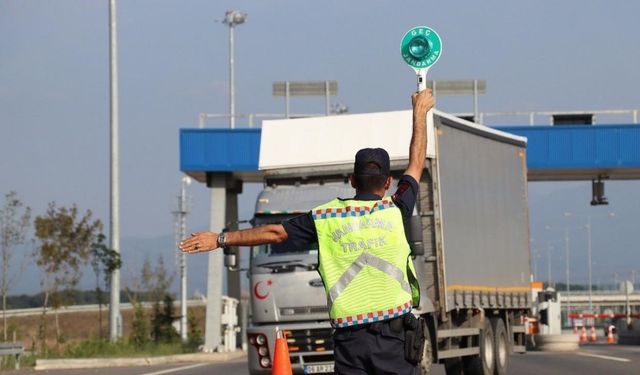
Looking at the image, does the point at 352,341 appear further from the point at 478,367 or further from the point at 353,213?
the point at 478,367

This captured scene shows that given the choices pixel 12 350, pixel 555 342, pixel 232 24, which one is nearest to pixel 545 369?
pixel 12 350

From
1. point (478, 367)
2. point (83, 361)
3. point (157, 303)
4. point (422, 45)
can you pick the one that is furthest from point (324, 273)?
point (157, 303)

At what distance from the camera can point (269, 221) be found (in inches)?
737

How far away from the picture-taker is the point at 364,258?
7.24m

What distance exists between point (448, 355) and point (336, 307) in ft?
39.3

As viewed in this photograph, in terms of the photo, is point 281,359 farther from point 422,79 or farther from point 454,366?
point 454,366

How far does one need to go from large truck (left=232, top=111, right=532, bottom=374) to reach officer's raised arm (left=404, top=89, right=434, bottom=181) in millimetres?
8593

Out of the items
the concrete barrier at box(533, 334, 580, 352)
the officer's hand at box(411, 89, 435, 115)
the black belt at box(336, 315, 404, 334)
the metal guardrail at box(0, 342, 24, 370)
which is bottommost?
the concrete barrier at box(533, 334, 580, 352)

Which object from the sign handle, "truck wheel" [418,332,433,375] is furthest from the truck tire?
the sign handle

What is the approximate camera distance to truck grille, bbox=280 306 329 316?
18.0 metres

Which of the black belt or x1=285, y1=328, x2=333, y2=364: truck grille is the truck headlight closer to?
x1=285, y1=328, x2=333, y2=364: truck grille

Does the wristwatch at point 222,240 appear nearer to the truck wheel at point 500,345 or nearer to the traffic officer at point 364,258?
the traffic officer at point 364,258

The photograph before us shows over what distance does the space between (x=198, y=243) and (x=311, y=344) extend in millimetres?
11054

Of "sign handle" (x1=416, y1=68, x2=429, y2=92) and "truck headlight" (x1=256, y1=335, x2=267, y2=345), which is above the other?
"sign handle" (x1=416, y1=68, x2=429, y2=92)
